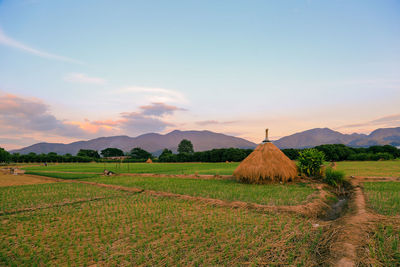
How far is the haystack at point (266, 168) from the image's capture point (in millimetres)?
12883

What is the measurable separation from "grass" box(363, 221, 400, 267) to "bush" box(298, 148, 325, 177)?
9807 mm

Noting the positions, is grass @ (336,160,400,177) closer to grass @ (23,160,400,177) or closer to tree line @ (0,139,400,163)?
grass @ (23,160,400,177)

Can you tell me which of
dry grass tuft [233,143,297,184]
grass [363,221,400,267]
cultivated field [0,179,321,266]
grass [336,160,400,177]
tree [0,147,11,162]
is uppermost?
tree [0,147,11,162]

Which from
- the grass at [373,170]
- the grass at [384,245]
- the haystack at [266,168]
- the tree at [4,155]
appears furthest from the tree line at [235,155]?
the grass at [384,245]

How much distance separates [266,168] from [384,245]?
923cm

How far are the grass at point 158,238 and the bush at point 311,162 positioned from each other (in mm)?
9044

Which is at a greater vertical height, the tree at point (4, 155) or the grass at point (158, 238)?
the tree at point (4, 155)

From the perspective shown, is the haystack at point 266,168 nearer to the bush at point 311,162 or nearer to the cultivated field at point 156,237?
the bush at point 311,162

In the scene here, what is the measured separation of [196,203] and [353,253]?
558cm

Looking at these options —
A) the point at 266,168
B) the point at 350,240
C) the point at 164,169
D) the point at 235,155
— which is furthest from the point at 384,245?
the point at 235,155

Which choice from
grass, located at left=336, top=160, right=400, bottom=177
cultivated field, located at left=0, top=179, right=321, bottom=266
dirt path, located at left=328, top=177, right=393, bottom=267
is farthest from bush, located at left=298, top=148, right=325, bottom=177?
dirt path, located at left=328, top=177, right=393, bottom=267

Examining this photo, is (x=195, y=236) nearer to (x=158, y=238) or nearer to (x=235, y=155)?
(x=158, y=238)

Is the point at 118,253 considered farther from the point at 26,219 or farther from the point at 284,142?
the point at 284,142

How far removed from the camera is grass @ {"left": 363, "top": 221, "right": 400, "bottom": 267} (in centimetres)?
331
